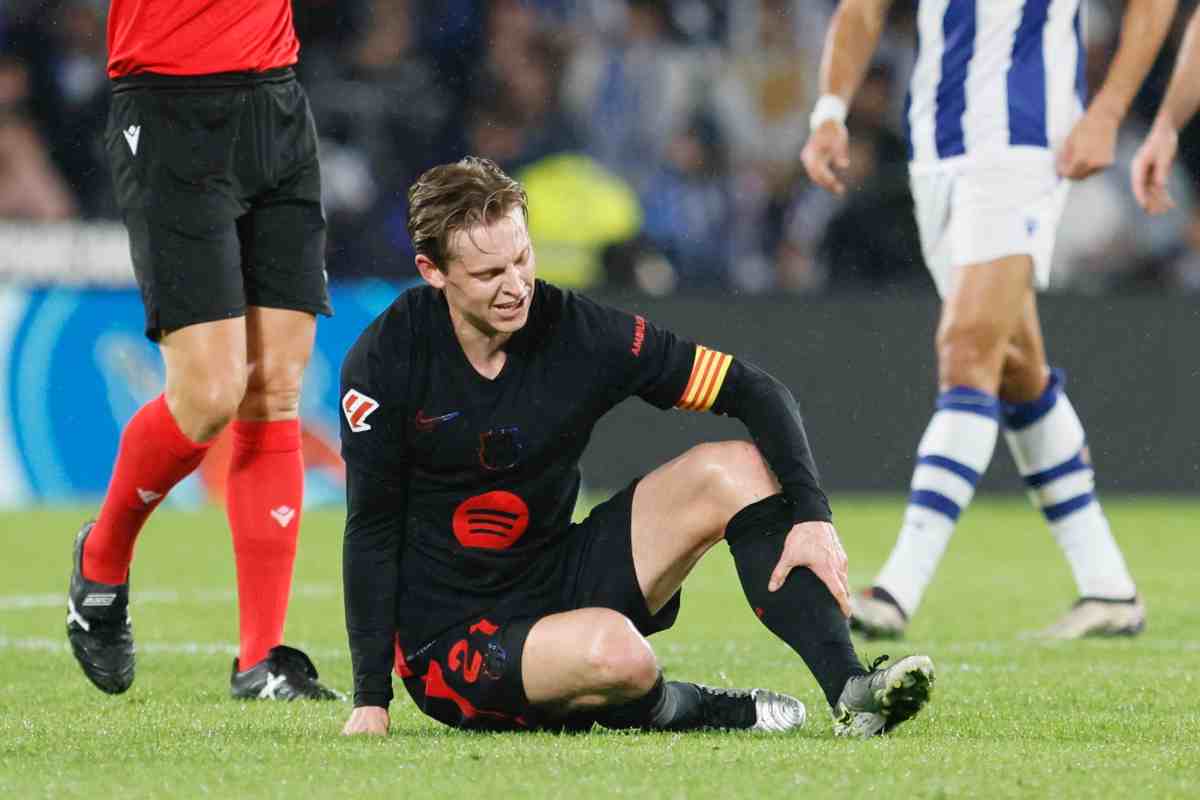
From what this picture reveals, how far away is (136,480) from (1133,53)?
9.74ft

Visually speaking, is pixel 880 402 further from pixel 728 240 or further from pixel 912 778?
pixel 912 778

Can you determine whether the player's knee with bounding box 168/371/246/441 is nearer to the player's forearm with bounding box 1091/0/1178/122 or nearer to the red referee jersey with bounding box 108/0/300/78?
the red referee jersey with bounding box 108/0/300/78

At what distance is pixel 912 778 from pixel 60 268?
794cm

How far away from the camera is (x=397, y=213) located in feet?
37.4

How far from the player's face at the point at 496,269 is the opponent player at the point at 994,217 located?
6.82ft

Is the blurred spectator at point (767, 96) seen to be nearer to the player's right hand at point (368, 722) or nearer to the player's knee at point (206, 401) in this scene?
the player's knee at point (206, 401)

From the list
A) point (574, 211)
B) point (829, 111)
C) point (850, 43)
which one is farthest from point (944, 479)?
point (574, 211)

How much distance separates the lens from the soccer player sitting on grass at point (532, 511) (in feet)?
11.8

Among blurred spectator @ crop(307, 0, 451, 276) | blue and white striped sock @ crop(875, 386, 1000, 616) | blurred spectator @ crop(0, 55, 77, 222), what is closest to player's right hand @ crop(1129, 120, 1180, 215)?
blue and white striped sock @ crop(875, 386, 1000, 616)

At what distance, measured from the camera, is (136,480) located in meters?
4.50

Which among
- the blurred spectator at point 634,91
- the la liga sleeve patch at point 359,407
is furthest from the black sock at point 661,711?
the blurred spectator at point 634,91

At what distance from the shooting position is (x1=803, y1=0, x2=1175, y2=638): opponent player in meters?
5.66

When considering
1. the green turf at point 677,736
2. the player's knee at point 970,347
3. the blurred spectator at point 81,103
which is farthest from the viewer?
the blurred spectator at point 81,103

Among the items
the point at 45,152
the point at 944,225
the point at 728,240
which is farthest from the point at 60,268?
the point at 944,225
